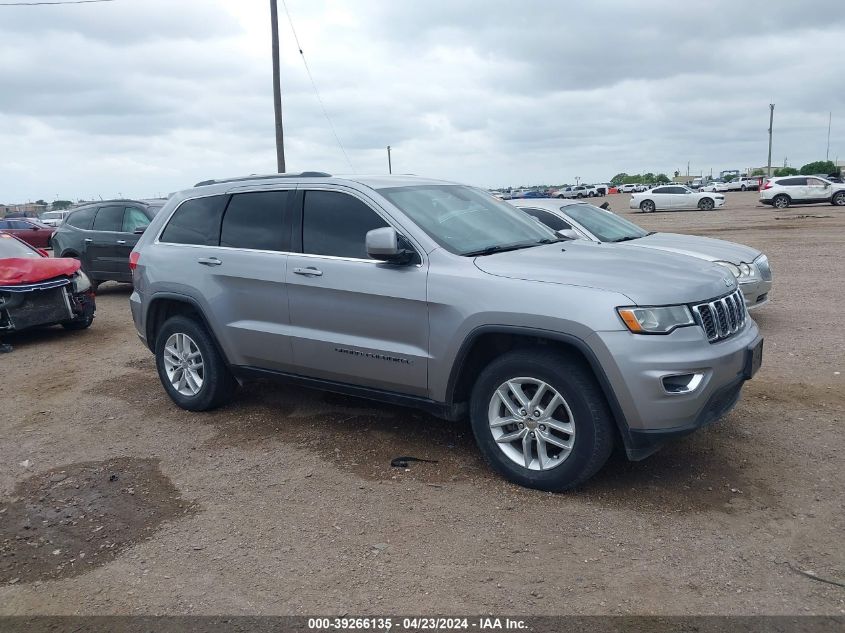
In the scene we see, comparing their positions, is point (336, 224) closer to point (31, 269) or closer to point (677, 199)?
point (31, 269)

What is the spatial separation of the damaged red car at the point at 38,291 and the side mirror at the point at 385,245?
20.7ft

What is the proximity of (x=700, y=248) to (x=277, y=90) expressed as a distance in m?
13.4

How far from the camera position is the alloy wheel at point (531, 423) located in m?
4.18

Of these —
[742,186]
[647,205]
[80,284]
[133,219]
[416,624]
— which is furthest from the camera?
[742,186]

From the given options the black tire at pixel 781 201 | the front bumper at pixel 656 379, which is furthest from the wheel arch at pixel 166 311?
the black tire at pixel 781 201

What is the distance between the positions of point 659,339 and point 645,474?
108 centimetres

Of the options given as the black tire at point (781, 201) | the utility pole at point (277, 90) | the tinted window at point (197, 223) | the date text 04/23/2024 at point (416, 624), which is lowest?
the date text 04/23/2024 at point (416, 624)

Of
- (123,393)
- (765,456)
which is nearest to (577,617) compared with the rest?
(765,456)

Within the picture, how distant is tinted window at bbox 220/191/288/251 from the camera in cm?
543

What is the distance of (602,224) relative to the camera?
9344 mm

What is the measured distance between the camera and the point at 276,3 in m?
19.1

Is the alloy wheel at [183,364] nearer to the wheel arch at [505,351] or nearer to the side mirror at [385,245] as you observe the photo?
the side mirror at [385,245]

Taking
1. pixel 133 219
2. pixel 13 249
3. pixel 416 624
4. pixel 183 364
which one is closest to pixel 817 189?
pixel 133 219

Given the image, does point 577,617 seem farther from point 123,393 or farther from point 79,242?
point 79,242
